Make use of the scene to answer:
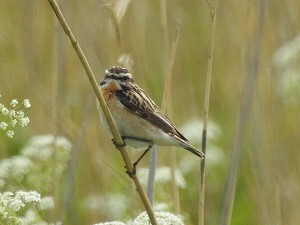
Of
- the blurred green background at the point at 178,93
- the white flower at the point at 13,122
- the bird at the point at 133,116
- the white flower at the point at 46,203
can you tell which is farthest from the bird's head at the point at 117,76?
the white flower at the point at 13,122

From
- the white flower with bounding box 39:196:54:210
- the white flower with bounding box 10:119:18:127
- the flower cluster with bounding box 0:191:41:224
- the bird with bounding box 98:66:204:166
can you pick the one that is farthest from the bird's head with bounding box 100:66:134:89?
the white flower with bounding box 10:119:18:127

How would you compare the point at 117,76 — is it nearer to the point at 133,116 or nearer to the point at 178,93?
the point at 133,116

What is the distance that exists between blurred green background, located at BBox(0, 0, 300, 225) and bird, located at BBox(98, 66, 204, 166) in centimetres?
42

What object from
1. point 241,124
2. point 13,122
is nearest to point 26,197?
point 13,122

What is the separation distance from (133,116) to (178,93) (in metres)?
1.85

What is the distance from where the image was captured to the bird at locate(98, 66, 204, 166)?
10.2 ft

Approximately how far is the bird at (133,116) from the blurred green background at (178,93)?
418mm

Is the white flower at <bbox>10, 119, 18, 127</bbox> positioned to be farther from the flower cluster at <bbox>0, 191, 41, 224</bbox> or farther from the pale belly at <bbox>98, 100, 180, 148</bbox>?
the pale belly at <bbox>98, 100, 180, 148</bbox>

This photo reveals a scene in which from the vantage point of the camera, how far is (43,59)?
559 cm

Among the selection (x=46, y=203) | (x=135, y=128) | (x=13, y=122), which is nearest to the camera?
(x=13, y=122)

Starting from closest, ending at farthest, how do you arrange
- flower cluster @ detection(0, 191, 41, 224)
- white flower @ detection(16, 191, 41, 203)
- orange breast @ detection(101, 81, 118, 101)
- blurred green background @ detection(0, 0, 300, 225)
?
flower cluster @ detection(0, 191, 41, 224) → white flower @ detection(16, 191, 41, 203) → orange breast @ detection(101, 81, 118, 101) → blurred green background @ detection(0, 0, 300, 225)

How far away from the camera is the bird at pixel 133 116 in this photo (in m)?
3.12

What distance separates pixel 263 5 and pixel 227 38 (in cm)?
199

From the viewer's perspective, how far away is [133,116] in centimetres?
320
